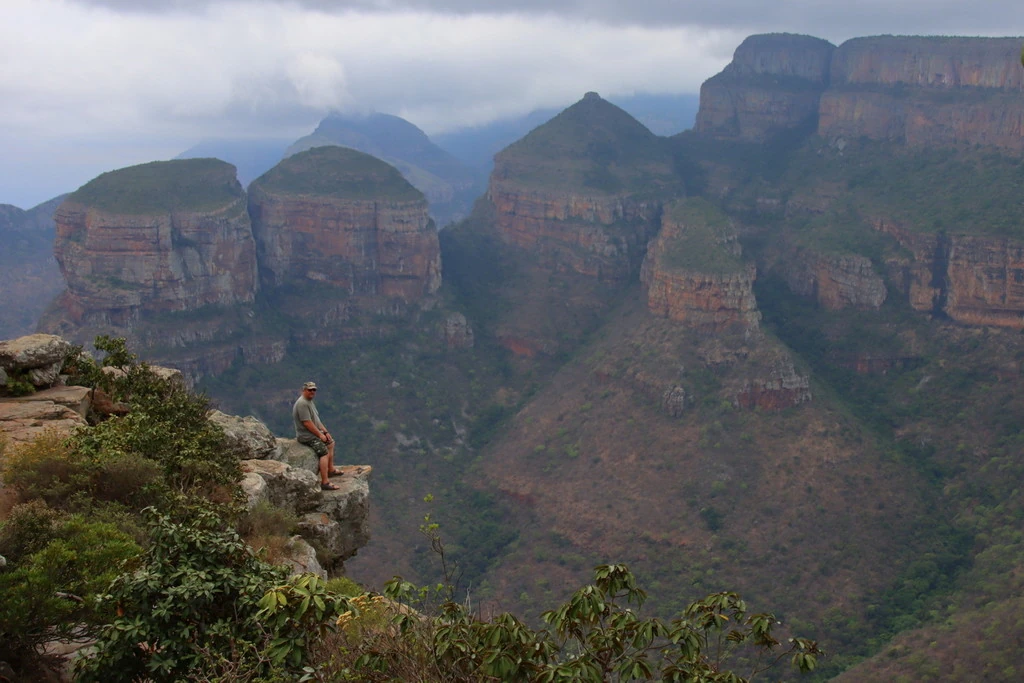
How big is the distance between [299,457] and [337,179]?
223 feet

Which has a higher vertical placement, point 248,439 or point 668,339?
point 248,439

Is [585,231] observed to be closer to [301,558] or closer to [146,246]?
[146,246]

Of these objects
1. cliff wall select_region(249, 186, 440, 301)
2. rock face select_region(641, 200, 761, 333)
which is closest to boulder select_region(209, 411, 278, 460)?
rock face select_region(641, 200, 761, 333)

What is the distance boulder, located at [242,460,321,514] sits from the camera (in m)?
17.4

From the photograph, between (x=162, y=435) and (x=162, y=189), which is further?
(x=162, y=189)

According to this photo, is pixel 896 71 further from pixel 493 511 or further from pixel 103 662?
pixel 103 662

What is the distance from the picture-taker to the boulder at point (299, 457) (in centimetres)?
1892

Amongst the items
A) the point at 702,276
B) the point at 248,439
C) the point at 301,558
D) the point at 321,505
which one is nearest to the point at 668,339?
the point at 702,276

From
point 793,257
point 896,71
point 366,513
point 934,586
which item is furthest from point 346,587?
point 896,71

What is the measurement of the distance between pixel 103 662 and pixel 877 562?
45.3m

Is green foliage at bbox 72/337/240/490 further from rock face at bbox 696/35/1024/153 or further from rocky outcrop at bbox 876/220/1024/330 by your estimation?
rock face at bbox 696/35/1024/153

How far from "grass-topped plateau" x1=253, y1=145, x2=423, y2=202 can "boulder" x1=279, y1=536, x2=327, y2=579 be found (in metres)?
68.8

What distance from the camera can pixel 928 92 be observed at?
9094 cm

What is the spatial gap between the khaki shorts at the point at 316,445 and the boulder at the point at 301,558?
3426 millimetres
